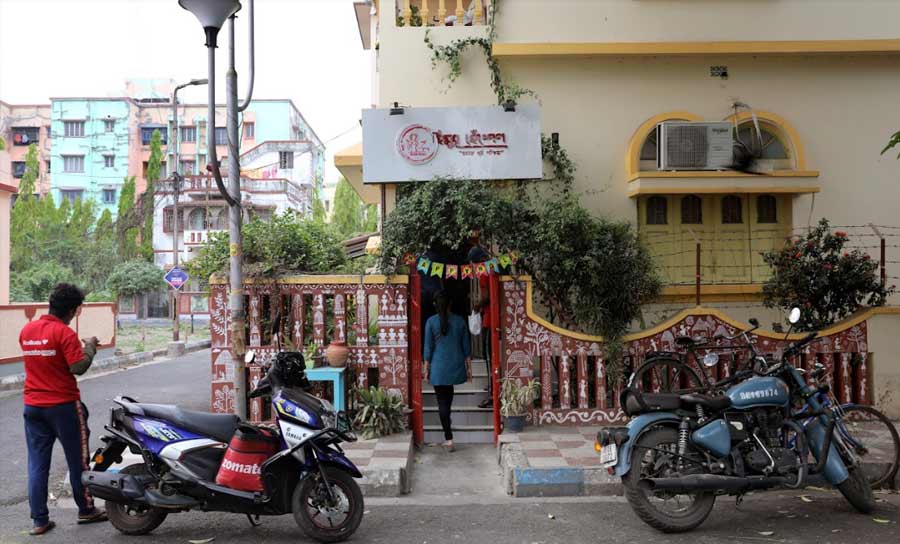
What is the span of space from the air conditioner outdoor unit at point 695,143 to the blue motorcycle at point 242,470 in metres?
6.54

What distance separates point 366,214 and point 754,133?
41588mm

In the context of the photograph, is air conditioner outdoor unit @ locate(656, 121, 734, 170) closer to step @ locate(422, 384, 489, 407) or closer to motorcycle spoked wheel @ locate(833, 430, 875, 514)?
step @ locate(422, 384, 489, 407)

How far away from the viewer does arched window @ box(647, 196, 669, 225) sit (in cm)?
1067

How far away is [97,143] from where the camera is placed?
53.7m

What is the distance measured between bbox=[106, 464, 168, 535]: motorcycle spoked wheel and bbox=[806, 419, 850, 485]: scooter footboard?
481 centimetres

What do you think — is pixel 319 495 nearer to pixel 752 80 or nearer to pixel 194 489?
pixel 194 489

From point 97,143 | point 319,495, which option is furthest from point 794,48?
point 97,143

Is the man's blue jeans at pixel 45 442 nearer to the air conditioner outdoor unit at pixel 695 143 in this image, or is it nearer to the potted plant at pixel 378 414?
the potted plant at pixel 378 414

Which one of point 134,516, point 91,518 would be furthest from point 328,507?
point 91,518

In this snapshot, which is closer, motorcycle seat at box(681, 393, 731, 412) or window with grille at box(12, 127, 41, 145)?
motorcycle seat at box(681, 393, 731, 412)

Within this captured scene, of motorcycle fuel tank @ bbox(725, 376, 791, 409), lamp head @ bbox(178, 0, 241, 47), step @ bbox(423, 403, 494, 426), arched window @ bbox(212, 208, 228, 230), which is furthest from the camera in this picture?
arched window @ bbox(212, 208, 228, 230)

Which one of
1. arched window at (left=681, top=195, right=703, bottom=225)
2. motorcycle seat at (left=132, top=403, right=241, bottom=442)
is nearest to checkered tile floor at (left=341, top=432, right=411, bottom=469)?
motorcycle seat at (left=132, top=403, right=241, bottom=442)

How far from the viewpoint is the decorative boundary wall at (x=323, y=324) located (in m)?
8.27

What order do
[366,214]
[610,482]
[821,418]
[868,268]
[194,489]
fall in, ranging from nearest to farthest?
[194,489] < [821,418] < [610,482] < [868,268] < [366,214]
